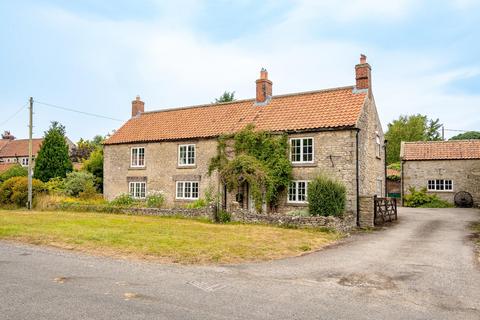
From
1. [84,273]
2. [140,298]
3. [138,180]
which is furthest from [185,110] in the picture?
[140,298]

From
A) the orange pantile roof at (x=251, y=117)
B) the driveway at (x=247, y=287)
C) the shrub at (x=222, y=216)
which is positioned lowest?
the driveway at (x=247, y=287)

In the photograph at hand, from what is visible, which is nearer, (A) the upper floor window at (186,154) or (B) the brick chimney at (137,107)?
(A) the upper floor window at (186,154)

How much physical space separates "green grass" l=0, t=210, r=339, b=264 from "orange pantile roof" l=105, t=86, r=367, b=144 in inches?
307

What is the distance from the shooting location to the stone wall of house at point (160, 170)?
90.3 feet

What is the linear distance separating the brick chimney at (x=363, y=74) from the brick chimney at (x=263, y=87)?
6.50 meters

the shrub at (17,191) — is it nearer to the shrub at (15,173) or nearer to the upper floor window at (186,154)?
the shrub at (15,173)

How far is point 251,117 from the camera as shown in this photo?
2769cm

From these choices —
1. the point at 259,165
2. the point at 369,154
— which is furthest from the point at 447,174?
the point at 259,165

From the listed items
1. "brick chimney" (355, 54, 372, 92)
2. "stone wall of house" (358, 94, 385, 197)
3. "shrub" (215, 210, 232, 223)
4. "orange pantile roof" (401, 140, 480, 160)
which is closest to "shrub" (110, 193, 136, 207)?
"shrub" (215, 210, 232, 223)

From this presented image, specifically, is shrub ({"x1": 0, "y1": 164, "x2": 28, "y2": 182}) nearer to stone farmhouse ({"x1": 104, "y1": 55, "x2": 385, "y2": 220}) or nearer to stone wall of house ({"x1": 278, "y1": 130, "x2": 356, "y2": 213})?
stone farmhouse ({"x1": 104, "y1": 55, "x2": 385, "y2": 220})

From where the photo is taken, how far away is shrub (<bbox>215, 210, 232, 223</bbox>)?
22344 millimetres

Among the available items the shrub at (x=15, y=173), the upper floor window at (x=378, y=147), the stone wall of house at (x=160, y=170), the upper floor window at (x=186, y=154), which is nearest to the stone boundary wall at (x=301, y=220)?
the stone wall of house at (x=160, y=170)

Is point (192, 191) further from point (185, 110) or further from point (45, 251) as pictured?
point (45, 251)

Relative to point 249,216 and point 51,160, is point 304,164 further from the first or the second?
point 51,160
